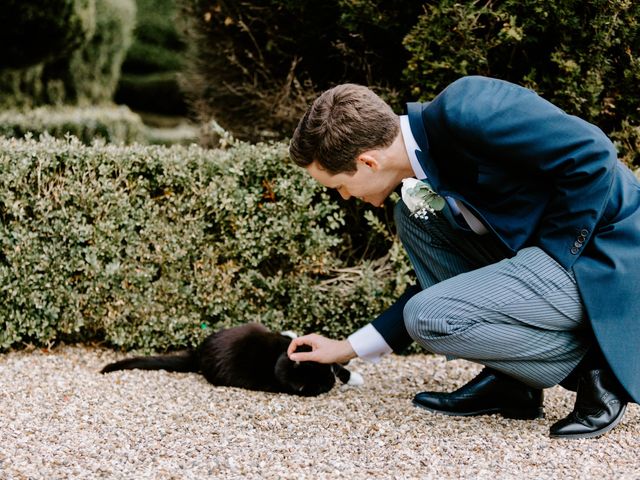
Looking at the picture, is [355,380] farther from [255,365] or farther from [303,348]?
[255,365]

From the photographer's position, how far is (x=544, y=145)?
2.46m

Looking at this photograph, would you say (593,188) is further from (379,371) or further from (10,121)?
(10,121)

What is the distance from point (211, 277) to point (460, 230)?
1.56 m

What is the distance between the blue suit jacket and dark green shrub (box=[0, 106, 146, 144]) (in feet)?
20.3

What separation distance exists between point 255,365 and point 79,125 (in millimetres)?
6906

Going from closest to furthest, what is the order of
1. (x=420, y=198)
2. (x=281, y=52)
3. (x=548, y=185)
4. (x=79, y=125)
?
(x=548, y=185) < (x=420, y=198) < (x=281, y=52) < (x=79, y=125)

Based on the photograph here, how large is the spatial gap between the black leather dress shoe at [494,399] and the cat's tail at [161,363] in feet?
4.20

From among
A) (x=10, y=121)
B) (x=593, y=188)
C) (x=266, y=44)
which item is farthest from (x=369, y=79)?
(x=10, y=121)

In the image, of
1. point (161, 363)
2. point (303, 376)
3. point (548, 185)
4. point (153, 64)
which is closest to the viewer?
point (548, 185)

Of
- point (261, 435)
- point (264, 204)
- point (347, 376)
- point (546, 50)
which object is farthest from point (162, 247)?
point (546, 50)

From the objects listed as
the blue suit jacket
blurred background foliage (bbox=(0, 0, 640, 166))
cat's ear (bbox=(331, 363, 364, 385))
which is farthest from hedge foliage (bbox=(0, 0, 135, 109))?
the blue suit jacket

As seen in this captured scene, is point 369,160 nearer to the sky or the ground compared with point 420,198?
nearer to the sky

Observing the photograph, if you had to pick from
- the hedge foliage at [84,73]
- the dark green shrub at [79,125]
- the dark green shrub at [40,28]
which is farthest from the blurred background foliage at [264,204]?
the hedge foliage at [84,73]

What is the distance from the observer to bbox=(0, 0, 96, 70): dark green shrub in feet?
20.9
